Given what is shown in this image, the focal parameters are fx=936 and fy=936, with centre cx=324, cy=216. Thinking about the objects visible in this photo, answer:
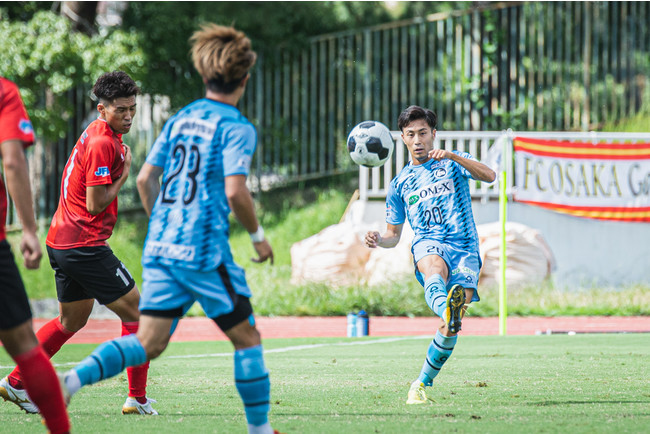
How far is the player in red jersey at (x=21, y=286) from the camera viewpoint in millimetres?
4086

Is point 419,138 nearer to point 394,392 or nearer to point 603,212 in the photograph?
point 394,392

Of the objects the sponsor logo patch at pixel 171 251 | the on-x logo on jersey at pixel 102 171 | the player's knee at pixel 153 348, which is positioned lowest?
the player's knee at pixel 153 348

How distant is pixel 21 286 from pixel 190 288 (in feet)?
2.47

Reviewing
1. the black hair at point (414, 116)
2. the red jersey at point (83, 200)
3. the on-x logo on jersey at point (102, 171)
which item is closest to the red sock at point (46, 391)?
the on-x logo on jersey at point (102, 171)

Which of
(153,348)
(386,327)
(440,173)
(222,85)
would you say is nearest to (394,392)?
(440,173)

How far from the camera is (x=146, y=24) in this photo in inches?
840

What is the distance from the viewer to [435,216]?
267 inches

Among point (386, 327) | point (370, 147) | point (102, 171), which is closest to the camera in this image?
point (102, 171)

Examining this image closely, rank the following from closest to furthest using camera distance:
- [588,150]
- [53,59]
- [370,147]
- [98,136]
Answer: [98,136], [370,147], [588,150], [53,59]

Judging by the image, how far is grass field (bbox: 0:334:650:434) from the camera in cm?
521

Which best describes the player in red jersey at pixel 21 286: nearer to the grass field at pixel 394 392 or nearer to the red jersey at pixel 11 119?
the red jersey at pixel 11 119

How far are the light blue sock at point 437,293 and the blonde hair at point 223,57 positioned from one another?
244 centimetres

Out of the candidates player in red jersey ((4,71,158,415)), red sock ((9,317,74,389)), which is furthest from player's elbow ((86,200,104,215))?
red sock ((9,317,74,389))

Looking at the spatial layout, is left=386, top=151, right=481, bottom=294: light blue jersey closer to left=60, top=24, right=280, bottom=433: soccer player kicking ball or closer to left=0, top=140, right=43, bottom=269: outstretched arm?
left=60, top=24, right=280, bottom=433: soccer player kicking ball
